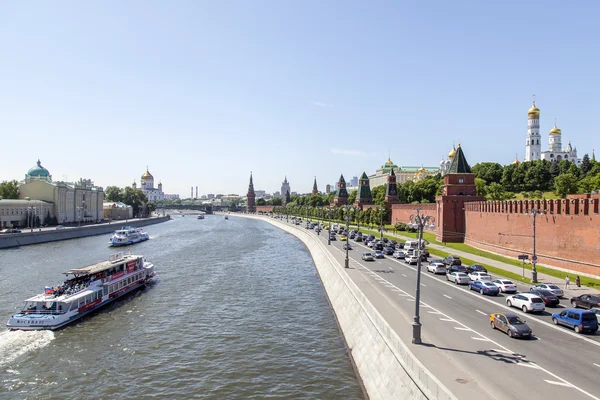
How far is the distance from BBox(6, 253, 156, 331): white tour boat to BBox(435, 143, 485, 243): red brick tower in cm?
4175

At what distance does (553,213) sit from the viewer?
41906 mm

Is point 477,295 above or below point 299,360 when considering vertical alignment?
above

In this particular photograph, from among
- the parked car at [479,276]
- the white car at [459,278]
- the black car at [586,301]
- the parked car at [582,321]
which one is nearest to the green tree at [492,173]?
the parked car at [479,276]

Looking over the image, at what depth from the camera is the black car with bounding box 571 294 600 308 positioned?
25.1m

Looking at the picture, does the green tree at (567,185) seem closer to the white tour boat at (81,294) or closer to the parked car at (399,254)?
the parked car at (399,254)

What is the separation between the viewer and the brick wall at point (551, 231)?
36.8 metres

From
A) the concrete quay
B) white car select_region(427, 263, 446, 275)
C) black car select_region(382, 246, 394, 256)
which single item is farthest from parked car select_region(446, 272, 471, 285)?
black car select_region(382, 246, 394, 256)

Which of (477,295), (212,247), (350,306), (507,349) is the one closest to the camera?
(507,349)

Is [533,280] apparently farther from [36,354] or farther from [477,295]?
[36,354]

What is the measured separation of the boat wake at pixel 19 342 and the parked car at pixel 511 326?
2427 centimetres

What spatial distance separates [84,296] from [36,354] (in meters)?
7.66

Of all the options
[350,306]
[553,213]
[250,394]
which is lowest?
[250,394]

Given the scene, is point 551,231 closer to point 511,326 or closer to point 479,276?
point 479,276

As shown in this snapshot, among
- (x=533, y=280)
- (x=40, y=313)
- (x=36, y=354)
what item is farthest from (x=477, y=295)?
(x=40, y=313)
